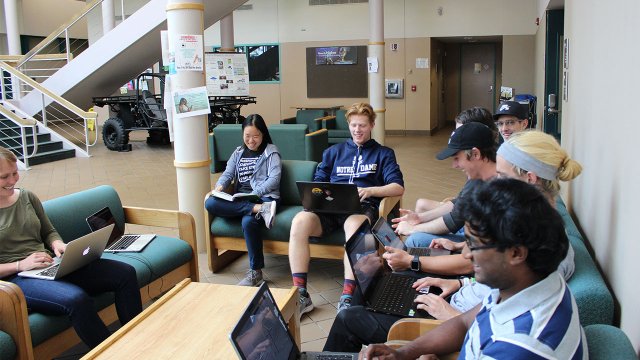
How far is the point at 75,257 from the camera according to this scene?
2.96m

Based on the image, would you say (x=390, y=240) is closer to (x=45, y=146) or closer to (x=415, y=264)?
(x=415, y=264)

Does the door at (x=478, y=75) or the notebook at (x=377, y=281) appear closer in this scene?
the notebook at (x=377, y=281)

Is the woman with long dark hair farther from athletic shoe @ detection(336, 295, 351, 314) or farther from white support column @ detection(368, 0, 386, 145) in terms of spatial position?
white support column @ detection(368, 0, 386, 145)

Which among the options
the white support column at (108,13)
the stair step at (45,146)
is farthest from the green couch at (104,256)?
the white support column at (108,13)

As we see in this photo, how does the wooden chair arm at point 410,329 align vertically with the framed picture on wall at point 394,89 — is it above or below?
below

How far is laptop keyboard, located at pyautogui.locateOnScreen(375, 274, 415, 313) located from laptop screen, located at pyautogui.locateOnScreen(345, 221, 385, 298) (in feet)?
0.22

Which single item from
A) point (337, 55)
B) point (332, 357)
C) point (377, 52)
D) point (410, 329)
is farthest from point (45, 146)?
point (410, 329)

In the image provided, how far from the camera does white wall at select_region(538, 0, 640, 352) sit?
72.7 inches

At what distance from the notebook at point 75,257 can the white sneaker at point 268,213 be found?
127 centimetres

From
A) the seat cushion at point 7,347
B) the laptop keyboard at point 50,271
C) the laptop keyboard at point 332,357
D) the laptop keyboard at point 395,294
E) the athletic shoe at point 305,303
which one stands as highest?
the laptop keyboard at point 50,271

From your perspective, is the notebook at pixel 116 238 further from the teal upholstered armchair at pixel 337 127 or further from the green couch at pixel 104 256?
the teal upholstered armchair at pixel 337 127

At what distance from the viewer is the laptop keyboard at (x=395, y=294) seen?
2.46m

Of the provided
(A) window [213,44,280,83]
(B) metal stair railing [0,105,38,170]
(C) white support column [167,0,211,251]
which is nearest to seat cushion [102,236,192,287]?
(C) white support column [167,0,211,251]

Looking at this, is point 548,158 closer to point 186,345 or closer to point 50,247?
point 186,345
